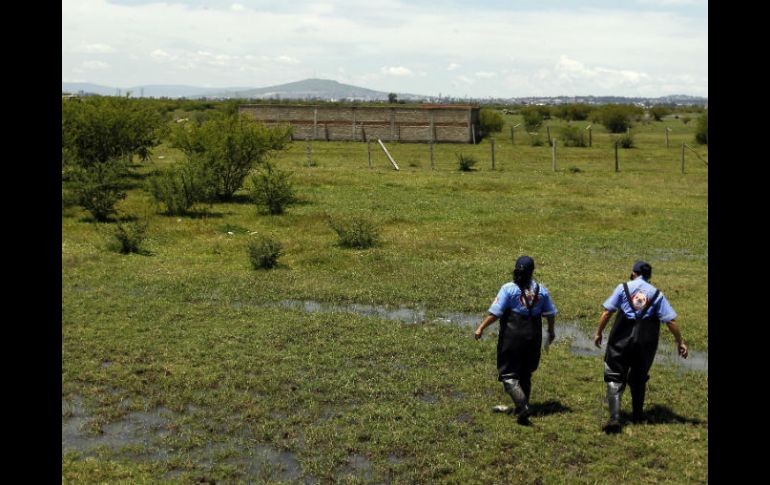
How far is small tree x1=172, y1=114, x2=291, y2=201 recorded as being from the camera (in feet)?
85.5

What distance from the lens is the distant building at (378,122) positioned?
49094 mm

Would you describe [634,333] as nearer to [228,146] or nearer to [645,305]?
[645,305]

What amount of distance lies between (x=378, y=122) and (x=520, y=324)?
43069mm

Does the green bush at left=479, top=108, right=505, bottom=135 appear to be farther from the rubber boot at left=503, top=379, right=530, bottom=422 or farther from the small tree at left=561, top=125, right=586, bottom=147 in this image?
the rubber boot at left=503, top=379, right=530, bottom=422

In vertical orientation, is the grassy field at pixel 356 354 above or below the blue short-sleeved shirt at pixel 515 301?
below

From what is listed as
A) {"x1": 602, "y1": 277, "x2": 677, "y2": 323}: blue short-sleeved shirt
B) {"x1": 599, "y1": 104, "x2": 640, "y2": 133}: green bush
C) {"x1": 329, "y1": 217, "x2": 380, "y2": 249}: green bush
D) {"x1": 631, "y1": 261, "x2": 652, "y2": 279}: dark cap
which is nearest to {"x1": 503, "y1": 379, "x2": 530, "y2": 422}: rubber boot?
{"x1": 602, "y1": 277, "x2": 677, "y2": 323}: blue short-sleeved shirt

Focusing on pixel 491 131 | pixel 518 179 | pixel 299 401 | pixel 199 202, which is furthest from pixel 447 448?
pixel 491 131

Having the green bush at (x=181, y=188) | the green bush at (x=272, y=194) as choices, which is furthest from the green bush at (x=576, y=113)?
the green bush at (x=181, y=188)

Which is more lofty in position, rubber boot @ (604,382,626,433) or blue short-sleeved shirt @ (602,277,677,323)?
blue short-sleeved shirt @ (602,277,677,323)

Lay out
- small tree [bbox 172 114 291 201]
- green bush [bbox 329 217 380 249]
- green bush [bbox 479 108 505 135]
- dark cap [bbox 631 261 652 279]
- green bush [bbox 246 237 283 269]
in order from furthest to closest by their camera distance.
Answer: green bush [bbox 479 108 505 135] → small tree [bbox 172 114 291 201] → green bush [bbox 329 217 380 249] → green bush [bbox 246 237 283 269] → dark cap [bbox 631 261 652 279]

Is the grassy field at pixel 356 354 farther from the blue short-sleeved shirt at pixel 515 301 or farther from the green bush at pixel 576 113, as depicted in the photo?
the green bush at pixel 576 113

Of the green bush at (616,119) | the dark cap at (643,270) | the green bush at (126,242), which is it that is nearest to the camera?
the dark cap at (643,270)

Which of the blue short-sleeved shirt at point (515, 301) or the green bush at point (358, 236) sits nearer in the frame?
the blue short-sleeved shirt at point (515, 301)

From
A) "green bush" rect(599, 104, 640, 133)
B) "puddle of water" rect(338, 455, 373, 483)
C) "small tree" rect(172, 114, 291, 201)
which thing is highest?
"green bush" rect(599, 104, 640, 133)
